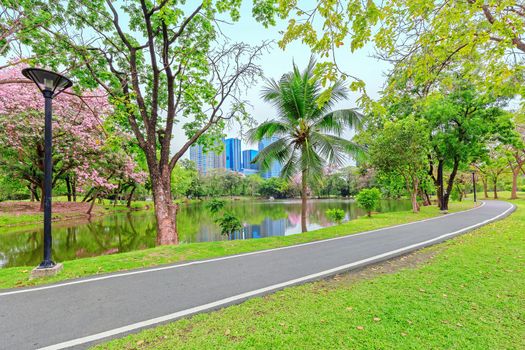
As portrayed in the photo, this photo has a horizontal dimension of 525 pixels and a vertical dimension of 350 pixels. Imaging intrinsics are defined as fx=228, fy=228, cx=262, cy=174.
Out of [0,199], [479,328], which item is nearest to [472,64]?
[479,328]

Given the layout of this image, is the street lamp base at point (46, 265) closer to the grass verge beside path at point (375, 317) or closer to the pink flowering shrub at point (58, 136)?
the grass verge beside path at point (375, 317)

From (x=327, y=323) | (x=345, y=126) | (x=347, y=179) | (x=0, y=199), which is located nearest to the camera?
(x=327, y=323)

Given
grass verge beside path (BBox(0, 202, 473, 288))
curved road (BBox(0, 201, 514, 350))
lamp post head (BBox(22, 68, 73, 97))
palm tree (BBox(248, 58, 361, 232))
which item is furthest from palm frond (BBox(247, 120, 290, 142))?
Answer: lamp post head (BBox(22, 68, 73, 97))

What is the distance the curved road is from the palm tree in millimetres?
4181

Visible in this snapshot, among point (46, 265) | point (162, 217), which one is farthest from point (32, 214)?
point (46, 265)

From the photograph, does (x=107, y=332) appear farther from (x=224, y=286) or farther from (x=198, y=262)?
(x=198, y=262)

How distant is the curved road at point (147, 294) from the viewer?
2.73m

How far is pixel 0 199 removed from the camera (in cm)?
2422

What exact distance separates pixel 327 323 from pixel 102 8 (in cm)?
1045

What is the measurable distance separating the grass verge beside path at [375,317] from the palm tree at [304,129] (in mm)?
5565

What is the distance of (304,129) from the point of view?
9.49 m

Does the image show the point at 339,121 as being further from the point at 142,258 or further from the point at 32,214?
the point at 32,214

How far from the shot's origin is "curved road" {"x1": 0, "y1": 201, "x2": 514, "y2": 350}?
8.95ft

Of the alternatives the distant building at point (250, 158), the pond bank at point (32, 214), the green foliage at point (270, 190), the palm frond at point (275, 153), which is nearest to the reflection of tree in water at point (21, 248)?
the pond bank at point (32, 214)
